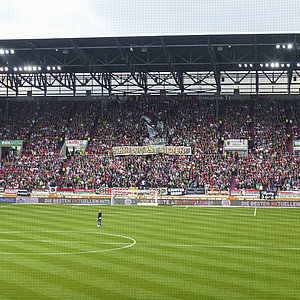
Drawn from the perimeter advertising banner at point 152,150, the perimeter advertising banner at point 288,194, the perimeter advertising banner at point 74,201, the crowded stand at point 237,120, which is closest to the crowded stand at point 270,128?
the crowded stand at point 237,120

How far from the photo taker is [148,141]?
56219mm

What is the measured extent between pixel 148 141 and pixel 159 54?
1062 centimetres

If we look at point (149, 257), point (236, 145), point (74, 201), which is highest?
point (236, 145)

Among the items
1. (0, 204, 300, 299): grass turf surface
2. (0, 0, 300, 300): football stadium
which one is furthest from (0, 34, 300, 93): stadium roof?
(0, 204, 300, 299): grass turf surface

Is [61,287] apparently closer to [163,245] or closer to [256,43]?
[163,245]

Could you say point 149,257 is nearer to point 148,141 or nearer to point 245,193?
point 245,193

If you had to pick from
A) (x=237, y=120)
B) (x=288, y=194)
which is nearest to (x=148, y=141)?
(x=237, y=120)

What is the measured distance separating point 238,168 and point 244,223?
61.2ft

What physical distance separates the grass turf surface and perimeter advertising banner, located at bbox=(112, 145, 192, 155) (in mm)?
19733

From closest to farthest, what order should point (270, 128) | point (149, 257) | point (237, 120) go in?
point (149, 257), point (270, 128), point (237, 120)

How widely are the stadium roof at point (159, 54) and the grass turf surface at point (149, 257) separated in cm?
1940

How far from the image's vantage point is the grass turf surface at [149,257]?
49.5ft

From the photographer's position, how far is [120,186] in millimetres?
49688

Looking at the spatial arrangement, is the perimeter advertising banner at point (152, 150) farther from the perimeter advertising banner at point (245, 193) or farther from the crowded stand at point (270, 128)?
the perimeter advertising banner at point (245, 193)
